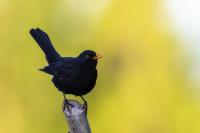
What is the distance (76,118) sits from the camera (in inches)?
257

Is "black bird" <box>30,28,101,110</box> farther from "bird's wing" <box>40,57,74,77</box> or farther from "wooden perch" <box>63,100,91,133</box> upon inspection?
"wooden perch" <box>63,100,91,133</box>

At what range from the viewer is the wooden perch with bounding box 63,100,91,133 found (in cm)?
640

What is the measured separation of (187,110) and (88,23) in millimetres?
3649

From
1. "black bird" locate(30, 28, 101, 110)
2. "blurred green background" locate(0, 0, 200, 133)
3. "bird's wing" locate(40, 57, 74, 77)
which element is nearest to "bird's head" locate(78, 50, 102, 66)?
"black bird" locate(30, 28, 101, 110)

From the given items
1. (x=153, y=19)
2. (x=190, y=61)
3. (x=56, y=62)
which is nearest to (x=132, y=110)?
(x=190, y=61)

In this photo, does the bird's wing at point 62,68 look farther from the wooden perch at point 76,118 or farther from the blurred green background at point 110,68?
A: the blurred green background at point 110,68

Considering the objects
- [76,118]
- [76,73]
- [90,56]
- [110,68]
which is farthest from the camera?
[110,68]

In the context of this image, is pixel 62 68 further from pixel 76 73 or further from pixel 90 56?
pixel 90 56

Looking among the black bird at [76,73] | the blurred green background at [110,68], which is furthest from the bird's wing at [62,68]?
the blurred green background at [110,68]

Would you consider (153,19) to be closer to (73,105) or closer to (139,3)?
(139,3)

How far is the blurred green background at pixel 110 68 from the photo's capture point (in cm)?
1850

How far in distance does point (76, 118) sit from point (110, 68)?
12547 millimetres

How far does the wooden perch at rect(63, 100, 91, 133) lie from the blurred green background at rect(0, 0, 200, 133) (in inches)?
416

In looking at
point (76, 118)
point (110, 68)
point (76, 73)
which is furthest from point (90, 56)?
point (110, 68)
